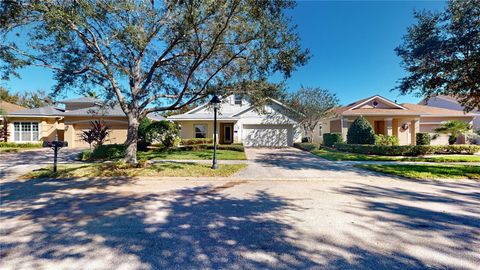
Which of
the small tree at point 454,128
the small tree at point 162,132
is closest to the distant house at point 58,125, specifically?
the small tree at point 162,132

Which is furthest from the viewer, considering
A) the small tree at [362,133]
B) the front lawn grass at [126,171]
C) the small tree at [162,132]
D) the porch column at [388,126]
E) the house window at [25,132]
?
the porch column at [388,126]

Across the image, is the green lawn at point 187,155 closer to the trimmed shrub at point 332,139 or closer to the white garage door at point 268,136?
the white garage door at point 268,136

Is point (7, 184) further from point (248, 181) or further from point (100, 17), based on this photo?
point (248, 181)

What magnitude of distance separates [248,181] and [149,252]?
4.91 m

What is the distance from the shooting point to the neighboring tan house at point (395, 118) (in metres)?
20.1

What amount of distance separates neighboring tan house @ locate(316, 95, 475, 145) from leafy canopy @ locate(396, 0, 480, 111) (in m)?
10.2

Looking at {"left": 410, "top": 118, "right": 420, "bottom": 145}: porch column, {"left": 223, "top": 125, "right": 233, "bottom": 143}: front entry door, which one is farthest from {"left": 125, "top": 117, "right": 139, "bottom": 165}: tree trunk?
{"left": 410, "top": 118, "right": 420, "bottom": 145}: porch column

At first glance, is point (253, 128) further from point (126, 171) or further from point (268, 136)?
point (126, 171)

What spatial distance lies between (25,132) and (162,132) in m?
15.1

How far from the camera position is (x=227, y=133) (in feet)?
72.4

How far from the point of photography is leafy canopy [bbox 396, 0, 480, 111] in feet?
27.0

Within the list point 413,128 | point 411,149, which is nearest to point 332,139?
point 411,149

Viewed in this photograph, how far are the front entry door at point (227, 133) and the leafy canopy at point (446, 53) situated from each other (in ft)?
48.7

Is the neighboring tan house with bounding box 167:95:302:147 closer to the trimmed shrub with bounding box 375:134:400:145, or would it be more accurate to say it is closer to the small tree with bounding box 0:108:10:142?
the trimmed shrub with bounding box 375:134:400:145
